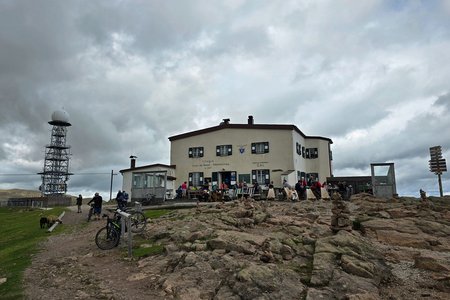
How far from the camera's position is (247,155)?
39.5 meters

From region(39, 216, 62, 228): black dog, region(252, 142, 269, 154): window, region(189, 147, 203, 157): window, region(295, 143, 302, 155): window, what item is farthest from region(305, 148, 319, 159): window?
region(39, 216, 62, 228): black dog

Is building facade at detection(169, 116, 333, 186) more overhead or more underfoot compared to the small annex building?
more overhead

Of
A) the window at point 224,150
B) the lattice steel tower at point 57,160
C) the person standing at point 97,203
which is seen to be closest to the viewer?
the person standing at point 97,203

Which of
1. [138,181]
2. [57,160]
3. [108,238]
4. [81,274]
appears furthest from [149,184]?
[57,160]

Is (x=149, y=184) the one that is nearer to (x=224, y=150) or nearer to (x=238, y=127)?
(x=224, y=150)

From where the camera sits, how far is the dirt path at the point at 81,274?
916 centimetres

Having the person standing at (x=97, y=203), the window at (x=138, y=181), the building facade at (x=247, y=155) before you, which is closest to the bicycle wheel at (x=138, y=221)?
the person standing at (x=97, y=203)

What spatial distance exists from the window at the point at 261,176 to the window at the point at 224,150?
3.73 m

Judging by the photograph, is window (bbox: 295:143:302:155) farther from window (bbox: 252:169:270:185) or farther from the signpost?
the signpost

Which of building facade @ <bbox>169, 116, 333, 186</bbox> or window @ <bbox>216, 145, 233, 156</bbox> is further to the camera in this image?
window @ <bbox>216, 145, 233, 156</bbox>

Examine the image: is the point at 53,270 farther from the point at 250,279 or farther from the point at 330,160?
the point at 330,160

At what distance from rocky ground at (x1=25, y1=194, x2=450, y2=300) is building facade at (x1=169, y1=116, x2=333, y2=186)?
2201 centimetres

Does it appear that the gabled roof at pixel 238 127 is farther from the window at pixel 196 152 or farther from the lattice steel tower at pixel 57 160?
the lattice steel tower at pixel 57 160

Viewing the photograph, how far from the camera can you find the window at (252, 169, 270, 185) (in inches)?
1501
